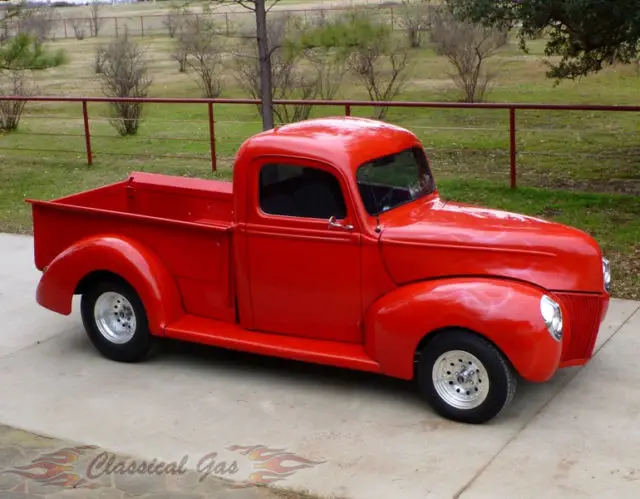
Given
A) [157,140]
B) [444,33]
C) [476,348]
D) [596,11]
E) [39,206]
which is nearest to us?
[476,348]

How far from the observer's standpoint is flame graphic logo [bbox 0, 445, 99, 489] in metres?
5.34

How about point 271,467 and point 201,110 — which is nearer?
point 271,467

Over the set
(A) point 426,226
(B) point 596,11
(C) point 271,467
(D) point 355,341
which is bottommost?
(C) point 271,467

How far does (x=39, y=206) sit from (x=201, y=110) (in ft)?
53.4

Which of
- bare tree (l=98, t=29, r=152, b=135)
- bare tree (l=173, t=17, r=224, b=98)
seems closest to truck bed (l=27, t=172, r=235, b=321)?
bare tree (l=98, t=29, r=152, b=135)

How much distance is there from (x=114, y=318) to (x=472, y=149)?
9.60 metres

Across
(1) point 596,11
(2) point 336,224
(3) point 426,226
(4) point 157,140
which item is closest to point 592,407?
(3) point 426,226

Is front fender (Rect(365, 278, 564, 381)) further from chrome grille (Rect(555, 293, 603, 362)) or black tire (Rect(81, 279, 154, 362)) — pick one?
black tire (Rect(81, 279, 154, 362))

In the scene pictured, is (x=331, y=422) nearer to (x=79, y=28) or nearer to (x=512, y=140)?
(x=512, y=140)

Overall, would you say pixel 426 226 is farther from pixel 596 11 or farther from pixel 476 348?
pixel 596 11

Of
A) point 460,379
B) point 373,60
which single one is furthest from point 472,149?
point 460,379

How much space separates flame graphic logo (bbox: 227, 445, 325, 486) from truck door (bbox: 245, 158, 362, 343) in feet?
3.33

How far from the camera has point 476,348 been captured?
18.6 ft

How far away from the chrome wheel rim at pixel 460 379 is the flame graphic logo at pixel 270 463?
92cm
